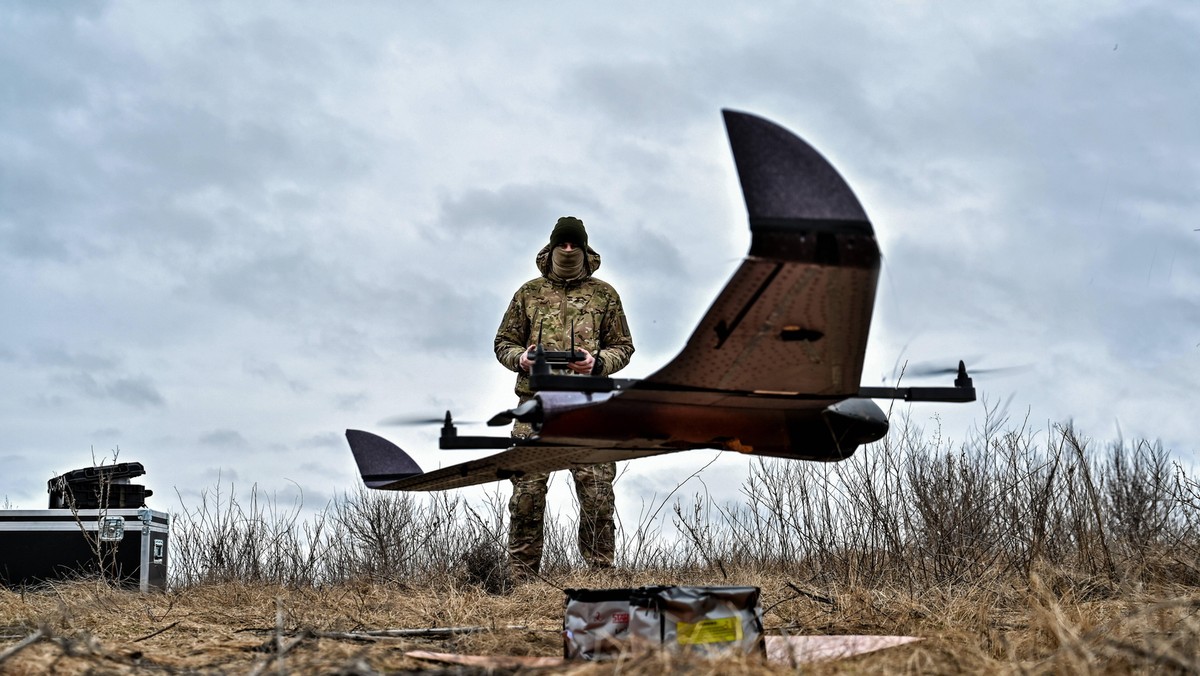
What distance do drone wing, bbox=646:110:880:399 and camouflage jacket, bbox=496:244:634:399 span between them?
3039 mm

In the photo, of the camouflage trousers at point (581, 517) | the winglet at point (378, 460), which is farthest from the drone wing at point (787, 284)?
the camouflage trousers at point (581, 517)

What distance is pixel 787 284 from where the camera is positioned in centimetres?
236

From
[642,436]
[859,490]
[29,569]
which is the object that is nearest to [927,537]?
[859,490]

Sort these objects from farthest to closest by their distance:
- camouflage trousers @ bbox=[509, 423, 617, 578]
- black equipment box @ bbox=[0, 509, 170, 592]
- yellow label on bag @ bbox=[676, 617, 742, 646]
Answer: black equipment box @ bbox=[0, 509, 170, 592] < camouflage trousers @ bbox=[509, 423, 617, 578] < yellow label on bag @ bbox=[676, 617, 742, 646]

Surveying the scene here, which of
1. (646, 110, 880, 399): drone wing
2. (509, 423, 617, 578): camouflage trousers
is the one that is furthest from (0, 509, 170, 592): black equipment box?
(646, 110, 880, 399): drone wing

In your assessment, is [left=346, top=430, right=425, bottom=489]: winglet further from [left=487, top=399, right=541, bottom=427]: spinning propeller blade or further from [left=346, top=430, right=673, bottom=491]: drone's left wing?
[left=487, top=399, right=541, bottom=427]: spinning propeller blade

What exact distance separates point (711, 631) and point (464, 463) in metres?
1.29

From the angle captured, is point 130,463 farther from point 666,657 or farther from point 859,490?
point 666,657

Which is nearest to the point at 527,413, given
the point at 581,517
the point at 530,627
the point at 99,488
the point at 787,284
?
the point at 787,284

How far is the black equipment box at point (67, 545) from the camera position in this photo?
24.3ft

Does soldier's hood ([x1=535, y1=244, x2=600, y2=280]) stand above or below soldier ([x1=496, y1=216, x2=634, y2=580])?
above

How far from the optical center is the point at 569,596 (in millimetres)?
3078

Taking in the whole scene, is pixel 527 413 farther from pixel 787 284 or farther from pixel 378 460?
pixel 378 460

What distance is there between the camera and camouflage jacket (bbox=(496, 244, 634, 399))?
5840mm
